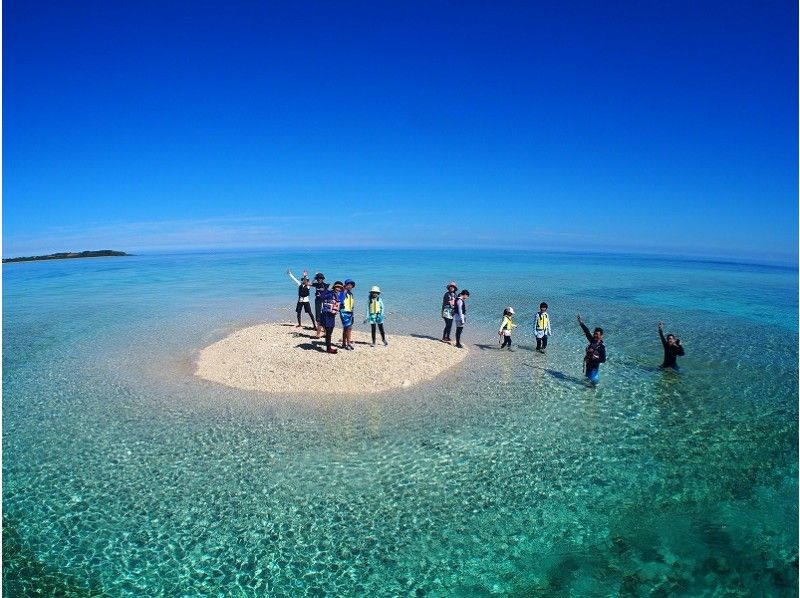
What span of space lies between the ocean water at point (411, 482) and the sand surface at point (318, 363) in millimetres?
492

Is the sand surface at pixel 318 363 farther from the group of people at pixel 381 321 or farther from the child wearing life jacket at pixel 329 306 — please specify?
the child wearing life jacket at pixel 329 306

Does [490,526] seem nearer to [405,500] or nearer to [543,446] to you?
[405,500]

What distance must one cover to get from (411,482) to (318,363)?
7.56m

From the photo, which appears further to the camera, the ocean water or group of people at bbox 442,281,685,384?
group of people at bbox 442,281,685,384

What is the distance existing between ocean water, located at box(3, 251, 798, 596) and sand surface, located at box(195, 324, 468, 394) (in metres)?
0.49

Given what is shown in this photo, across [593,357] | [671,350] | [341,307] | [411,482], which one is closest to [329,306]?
[341,307]

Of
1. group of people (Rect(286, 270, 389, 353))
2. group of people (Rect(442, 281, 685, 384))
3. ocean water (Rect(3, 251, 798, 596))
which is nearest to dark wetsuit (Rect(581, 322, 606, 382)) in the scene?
ocean water (Rect(3, 251, 798, 596))

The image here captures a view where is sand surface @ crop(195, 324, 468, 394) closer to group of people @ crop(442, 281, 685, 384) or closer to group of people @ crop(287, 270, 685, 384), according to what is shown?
group of people @ crop(287, 270, 685, 384)

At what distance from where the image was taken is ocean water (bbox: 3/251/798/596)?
711 cm

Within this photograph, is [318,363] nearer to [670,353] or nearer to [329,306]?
[329,306]

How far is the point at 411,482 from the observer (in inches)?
368

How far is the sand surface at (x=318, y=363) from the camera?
48.0ft

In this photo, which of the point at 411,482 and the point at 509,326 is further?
the point at 509,326

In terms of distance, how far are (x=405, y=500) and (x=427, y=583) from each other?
6.19ft
